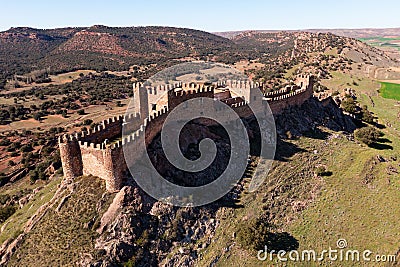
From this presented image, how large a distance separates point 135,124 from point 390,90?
211 feet

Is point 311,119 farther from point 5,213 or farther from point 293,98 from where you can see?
point 5,213

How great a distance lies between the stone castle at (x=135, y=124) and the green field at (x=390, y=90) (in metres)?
38.7

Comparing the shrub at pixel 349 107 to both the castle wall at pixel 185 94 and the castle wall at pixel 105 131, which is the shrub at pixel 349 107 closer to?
the castle wall at pixel 185 94

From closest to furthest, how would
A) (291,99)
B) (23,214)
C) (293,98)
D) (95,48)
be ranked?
(23,214) < (291,99) < (293,98) < (95,48)

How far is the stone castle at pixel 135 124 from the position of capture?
20141 mm

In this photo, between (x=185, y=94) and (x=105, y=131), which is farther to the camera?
(x=185, y=94)

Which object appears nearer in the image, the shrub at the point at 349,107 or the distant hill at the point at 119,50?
the shrub at the point at 349,107

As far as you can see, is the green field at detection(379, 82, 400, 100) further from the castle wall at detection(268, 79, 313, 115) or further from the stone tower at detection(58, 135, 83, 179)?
the stone tower at detection(58, 135, 83, 179)

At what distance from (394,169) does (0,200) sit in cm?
3672

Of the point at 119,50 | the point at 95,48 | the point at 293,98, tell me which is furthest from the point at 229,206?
the point at 95,48

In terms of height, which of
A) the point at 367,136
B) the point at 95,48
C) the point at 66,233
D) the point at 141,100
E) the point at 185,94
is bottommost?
the point at 66,233

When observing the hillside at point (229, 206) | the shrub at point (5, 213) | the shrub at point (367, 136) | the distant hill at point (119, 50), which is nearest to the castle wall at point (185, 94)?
the hillside at point (229, 206)

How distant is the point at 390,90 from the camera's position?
69375 mm

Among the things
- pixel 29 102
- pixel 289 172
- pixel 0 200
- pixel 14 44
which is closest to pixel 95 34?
pixel 14 44
